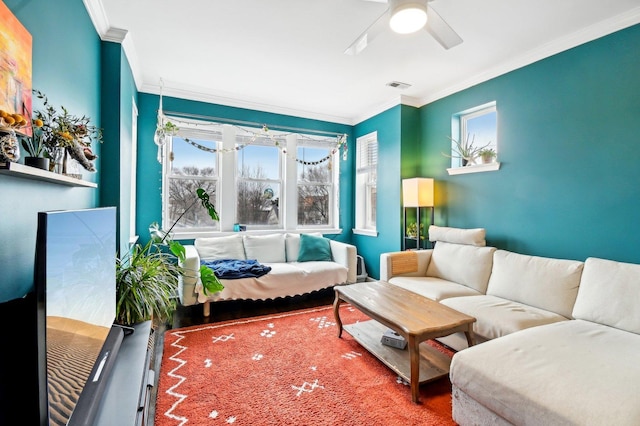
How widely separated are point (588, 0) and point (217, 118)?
3788 millimetres

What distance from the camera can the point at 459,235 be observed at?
10.6 ft

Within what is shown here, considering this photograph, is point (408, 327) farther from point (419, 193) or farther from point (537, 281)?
point (419, 193)

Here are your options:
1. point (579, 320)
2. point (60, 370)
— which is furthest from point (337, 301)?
point (60, 370)

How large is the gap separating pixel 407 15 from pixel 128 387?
2424 mm

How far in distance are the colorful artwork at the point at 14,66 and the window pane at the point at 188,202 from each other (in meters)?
2.80

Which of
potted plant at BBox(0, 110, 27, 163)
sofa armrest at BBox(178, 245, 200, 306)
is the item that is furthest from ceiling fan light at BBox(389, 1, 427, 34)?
sofa armrest at BBox(178, 245, 200, 306)

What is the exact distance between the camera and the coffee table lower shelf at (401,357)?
6.48 feet

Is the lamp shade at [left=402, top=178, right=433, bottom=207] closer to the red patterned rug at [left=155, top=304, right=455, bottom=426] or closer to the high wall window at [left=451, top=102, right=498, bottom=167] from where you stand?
the high wall window at [left=451, top=102, right=498, bottom=167]


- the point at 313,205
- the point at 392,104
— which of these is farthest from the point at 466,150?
the point at 313,205

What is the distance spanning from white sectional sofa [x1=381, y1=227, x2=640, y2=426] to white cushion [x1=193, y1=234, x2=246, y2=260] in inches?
77.6

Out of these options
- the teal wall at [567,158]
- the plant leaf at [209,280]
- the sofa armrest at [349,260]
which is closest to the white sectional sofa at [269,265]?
the sofa armrest at [349,260]

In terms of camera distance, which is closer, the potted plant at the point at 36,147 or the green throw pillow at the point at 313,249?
the potted plant at the point at 36,147

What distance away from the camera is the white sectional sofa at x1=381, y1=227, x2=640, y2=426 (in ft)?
4.12

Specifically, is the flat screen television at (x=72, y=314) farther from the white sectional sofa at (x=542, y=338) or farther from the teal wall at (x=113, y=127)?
the white sectional sofa at (x=542, y=338)
